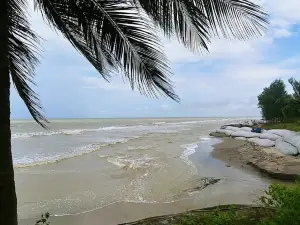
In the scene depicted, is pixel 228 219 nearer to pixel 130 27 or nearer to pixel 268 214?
pixel 268 214

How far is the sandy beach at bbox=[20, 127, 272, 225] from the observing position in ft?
21.9

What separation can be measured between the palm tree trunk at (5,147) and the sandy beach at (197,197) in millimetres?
3711

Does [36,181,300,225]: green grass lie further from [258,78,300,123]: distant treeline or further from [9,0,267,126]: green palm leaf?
[258,78,300,123]: distant treeline

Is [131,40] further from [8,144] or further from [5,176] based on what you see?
[5,176]

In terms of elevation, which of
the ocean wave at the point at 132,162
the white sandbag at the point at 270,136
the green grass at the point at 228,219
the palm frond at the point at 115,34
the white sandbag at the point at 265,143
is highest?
the palm frond at the point at 115,34

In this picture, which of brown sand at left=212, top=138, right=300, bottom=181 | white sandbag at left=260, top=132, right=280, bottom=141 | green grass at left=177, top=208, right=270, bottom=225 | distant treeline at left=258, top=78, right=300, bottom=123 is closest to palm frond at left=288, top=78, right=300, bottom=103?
distant treeline at left=258, top=78, right=300, bottom=123

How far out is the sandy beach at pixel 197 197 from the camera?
6.67m

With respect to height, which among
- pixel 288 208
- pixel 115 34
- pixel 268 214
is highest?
pixel 115 34

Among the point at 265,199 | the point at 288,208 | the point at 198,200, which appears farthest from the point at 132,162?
the point at 288,208

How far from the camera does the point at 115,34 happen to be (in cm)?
231

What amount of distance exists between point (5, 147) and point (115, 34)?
1.19m

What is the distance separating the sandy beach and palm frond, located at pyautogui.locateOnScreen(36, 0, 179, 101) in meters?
3.18

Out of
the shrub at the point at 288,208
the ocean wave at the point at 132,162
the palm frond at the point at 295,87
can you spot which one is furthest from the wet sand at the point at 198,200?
the palm frond at the point at 295,87

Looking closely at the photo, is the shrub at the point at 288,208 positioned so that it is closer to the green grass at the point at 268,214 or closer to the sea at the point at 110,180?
the green grass at the point at 268,214
